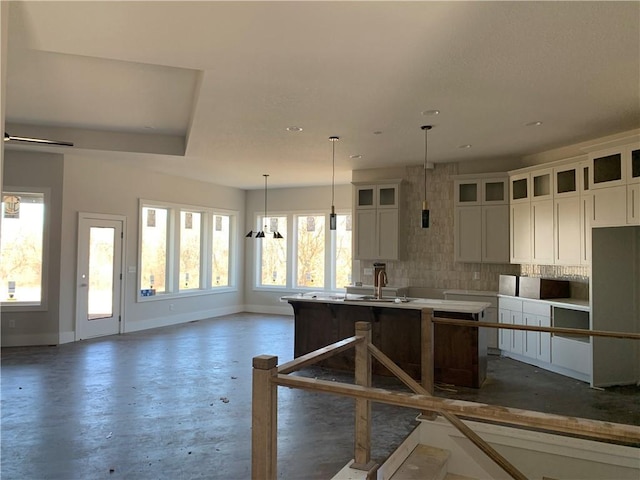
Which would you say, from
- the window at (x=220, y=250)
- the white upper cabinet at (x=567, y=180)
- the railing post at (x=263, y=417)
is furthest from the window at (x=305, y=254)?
the railing post at (x=263, y=417)

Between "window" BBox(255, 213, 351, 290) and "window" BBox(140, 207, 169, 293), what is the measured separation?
8.40 feet

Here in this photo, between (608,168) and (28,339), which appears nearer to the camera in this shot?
(608,168)

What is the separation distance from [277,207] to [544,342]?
674cm

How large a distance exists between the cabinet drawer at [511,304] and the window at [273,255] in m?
5.48

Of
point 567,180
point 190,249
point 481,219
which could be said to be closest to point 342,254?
point 190,249

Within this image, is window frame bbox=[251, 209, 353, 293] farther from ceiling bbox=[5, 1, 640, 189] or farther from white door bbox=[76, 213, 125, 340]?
white door bbox=[76, 213, 125, 340]

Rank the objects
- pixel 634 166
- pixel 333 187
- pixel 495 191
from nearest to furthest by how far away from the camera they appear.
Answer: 1. pixel 634 166
2. pixel 495 191
3. pixel 333 187

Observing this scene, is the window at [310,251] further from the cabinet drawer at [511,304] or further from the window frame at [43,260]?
the window frame at [43,260]

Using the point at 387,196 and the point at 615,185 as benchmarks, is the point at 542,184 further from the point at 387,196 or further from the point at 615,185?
the point at 387,196

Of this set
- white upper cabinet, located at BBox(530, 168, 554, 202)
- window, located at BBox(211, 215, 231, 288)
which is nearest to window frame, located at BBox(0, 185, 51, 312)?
window, located at BBox(211, 215, 231, 288)

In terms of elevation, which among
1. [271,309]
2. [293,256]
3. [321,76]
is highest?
[321,76]

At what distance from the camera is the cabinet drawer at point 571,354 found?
5.23 m

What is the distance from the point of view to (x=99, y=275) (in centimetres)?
777

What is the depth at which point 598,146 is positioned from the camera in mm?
5082
